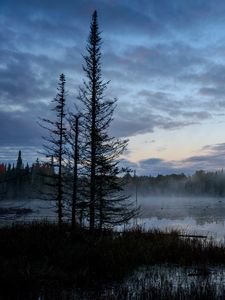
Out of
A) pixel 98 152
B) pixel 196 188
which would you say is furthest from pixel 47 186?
pixel 98 152

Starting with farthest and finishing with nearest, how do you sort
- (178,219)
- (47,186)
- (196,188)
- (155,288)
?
(196,188)
(47,186)
(178,219)
(155,288)

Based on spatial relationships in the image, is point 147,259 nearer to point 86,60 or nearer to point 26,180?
point 86,60

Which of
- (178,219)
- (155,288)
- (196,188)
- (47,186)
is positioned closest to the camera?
(155,288)

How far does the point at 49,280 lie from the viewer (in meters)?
10.1

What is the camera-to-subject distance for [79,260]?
501 inches

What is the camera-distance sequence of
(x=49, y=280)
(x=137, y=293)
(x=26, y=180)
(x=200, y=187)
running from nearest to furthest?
(x=137, y=293), (x=49, y=280), (x=26, y=180), (x=200, y=187)

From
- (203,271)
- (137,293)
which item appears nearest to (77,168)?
(203,271)

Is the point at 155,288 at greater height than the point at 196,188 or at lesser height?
lesser

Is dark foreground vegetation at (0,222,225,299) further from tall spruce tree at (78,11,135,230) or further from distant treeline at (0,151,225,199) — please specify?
distant treeline at (0,151,225,199)

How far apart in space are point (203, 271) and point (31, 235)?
8.97 meters

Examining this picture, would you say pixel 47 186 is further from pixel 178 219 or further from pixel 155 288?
pixel 155 288

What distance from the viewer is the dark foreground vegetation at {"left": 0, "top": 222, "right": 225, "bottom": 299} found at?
9344 millimetres

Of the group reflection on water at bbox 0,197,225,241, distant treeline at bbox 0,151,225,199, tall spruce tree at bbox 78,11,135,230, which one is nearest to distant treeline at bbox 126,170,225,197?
distant treeline at bbox 0,151,225,199

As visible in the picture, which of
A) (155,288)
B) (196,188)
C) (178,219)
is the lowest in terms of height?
(178,219)
